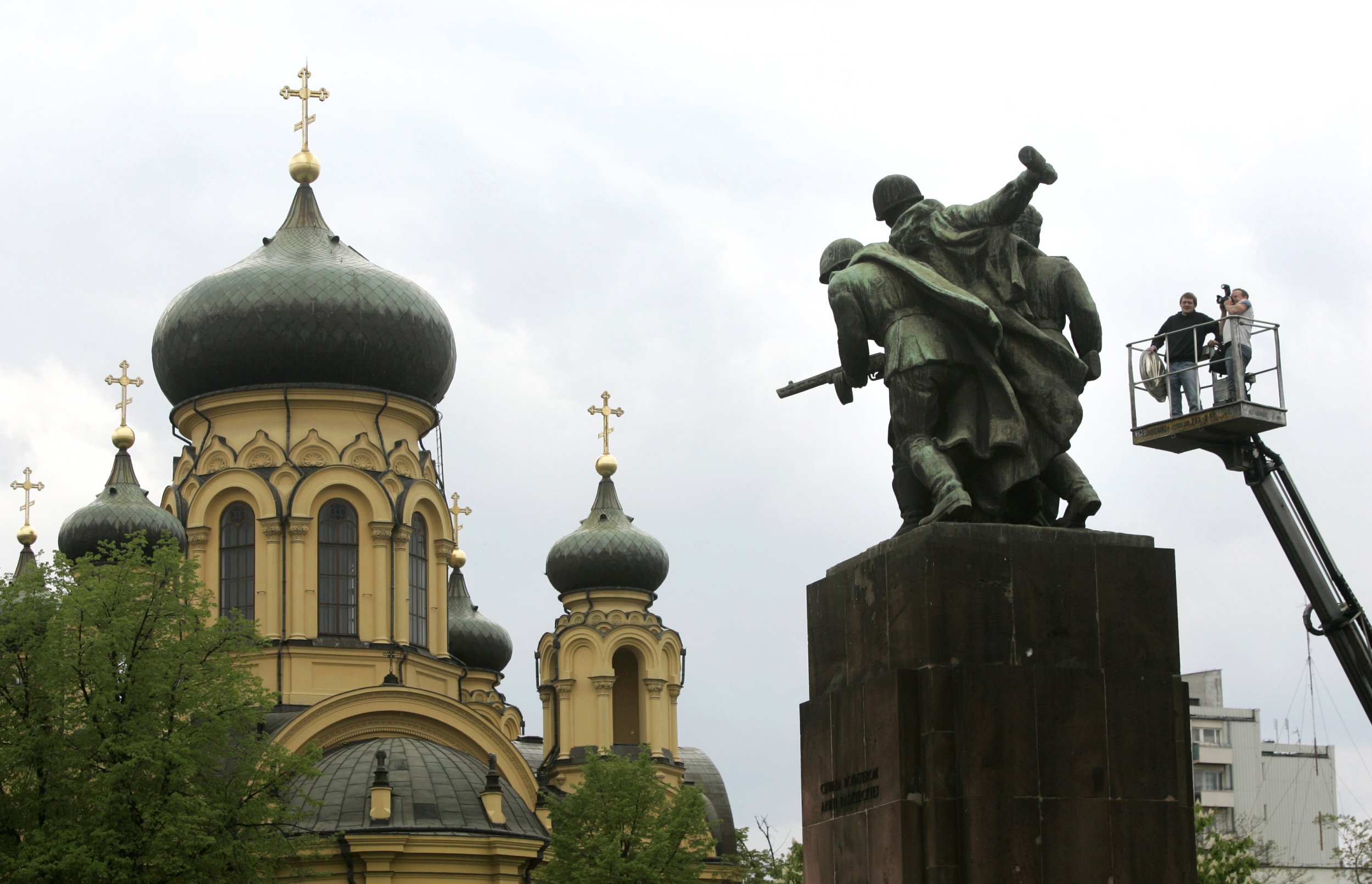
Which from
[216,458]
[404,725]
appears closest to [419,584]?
[404,725]

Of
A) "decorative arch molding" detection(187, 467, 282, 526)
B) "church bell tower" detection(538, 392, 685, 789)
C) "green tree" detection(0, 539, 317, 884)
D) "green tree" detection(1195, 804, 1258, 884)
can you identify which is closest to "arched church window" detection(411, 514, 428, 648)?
"decorative arch molding" detection(187, 467, 282, 526)

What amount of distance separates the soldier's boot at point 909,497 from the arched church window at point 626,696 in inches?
1667

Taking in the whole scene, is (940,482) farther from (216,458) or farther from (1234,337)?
(216,458)

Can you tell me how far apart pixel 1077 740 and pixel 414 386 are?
3671cm

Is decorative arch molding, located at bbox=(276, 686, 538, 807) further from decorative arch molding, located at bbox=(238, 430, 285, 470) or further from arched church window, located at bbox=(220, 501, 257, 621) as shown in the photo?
decorative arch molding, located at bbox=(238, 430, 285, 470)

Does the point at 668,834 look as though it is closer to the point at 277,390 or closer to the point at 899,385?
the point at 277,390

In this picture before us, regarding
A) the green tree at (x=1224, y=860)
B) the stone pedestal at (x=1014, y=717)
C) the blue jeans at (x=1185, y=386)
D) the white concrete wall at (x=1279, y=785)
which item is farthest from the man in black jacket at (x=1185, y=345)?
the white concrete wall at (x=1279, y=785)

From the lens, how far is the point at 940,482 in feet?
34.2

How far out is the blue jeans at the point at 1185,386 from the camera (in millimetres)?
16297

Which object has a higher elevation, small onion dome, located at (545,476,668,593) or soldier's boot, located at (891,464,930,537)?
small onion dome, located at (545,476,668,593)

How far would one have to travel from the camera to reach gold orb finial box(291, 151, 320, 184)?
153 feet

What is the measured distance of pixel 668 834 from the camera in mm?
39562

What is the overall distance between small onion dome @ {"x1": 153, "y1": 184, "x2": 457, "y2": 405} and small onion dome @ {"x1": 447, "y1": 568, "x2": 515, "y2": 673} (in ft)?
40.1

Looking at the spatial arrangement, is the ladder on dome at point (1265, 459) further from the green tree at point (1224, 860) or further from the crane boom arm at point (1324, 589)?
the green tree at point (1224, 860)
